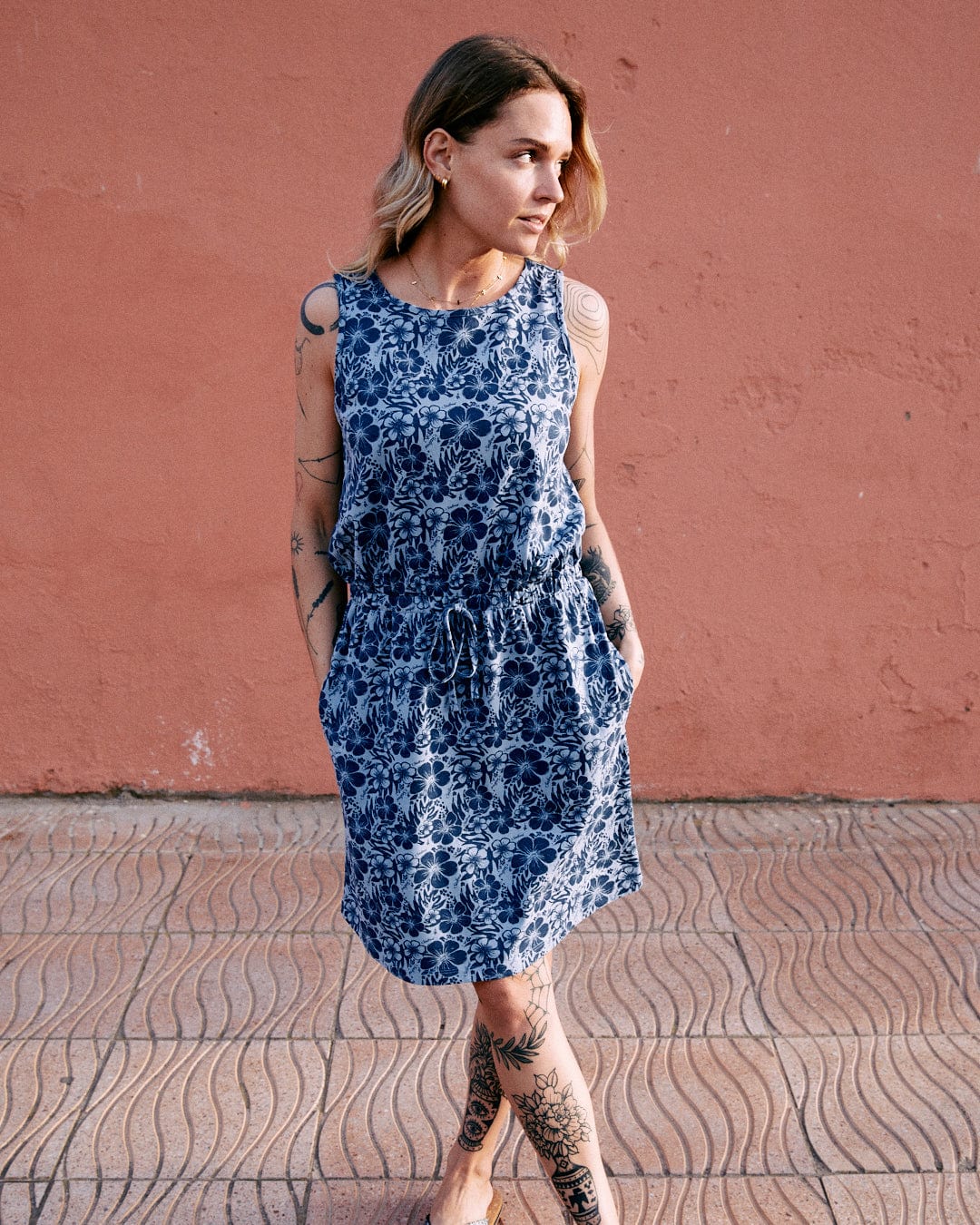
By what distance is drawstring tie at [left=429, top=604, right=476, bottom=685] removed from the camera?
186 cm

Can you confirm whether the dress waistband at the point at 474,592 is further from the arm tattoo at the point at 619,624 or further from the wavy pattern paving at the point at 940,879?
the wavy pattern paving at the point at 940,879

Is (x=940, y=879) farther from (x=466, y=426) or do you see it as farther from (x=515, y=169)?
(x=515, y=169)

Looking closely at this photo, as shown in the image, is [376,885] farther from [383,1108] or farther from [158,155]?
[158,155]

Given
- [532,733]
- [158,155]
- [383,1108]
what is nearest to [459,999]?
[383,1108]

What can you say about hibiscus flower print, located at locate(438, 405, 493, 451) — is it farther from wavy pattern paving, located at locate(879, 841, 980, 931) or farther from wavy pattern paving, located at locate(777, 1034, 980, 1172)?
wavy pattern paving, located at locate(879, 841, 980, 931)

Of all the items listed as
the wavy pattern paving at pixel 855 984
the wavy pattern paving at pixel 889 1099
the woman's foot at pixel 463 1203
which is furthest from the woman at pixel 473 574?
the wavy pattern paving at pixel 855 984

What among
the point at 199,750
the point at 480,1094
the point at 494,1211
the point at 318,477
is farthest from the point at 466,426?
the point at 199,750

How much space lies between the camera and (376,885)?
6.21ft

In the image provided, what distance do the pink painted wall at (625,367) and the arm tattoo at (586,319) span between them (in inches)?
59.5

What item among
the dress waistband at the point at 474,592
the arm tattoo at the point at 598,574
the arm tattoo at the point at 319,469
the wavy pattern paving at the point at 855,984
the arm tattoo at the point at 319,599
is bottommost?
the wavy pattern paving at the point at 855,984

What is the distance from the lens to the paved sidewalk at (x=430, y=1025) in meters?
2.29

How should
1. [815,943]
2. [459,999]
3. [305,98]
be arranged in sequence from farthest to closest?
[305,98] < [815,943] < [459,999]

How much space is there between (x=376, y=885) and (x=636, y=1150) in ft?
3.00

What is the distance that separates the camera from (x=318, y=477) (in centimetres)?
200
